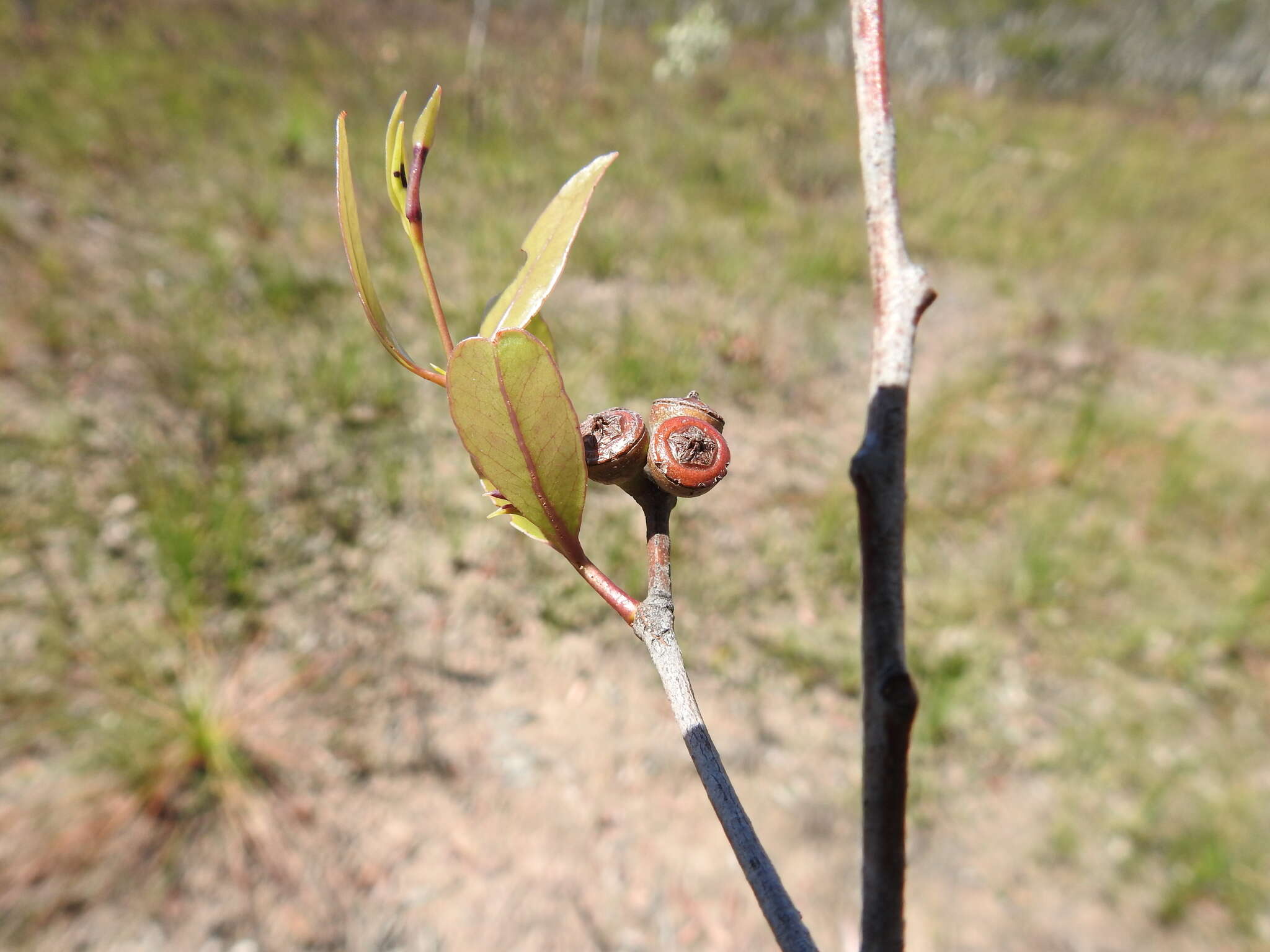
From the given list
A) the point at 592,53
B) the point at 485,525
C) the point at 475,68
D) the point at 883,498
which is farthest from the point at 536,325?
the point at 592,53

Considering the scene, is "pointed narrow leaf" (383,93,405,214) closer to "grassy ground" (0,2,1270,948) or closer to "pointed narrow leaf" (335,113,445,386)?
"pointed narrow leaf" (335,113,445,386)

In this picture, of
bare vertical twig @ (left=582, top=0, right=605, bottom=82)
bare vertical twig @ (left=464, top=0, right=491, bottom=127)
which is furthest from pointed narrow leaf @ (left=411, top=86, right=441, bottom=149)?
bare vertical twig @ (left=582, top=0, right=605, bottom=82)

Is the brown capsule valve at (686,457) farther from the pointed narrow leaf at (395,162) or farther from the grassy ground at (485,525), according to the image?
the grassy ground at (485,525)

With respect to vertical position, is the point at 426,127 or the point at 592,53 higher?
the point at 592,53

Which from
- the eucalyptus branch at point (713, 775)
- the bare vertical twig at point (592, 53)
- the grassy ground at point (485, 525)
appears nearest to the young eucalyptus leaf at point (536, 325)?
the eucalyptus branch at point (713, 775)

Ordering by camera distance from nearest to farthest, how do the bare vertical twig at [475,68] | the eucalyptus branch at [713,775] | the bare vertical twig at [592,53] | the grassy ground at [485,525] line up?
the eucalyptus branch at [713,775] → the grassy ground at [485,525] → the bare vertical twig at [475,68] → the bare vertical twig at [592,53]

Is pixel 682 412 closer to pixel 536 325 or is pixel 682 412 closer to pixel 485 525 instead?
pixel 536 325

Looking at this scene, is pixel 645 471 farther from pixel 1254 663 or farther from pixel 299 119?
pixel 299 119
